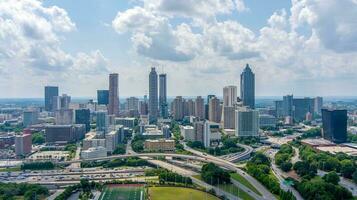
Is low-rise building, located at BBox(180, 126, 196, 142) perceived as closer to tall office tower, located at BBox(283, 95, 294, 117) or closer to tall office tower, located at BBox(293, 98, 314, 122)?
tall office tower, located at BBox(283, 95, 294, 117)

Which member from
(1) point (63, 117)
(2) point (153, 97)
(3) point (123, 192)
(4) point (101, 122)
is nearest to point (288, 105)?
(2) point (153, 97)

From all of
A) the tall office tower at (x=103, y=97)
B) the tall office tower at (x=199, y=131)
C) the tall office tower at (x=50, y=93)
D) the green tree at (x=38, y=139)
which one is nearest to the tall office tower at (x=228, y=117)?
the tall office tower at (x=199, y=131)

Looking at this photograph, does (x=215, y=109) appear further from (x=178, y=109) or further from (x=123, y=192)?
(x=123, y=192)

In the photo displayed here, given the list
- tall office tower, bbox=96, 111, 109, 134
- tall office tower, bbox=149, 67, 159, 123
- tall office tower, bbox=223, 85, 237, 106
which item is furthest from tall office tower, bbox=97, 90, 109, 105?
tall office tower, bbox=96, 111, 109, 134

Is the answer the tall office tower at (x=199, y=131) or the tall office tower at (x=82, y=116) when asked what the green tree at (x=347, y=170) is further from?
the tall office tower at (x=82, y=116)

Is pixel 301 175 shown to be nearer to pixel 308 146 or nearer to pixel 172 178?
pixel 172 178

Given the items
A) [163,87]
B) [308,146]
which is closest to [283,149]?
[308,146]
